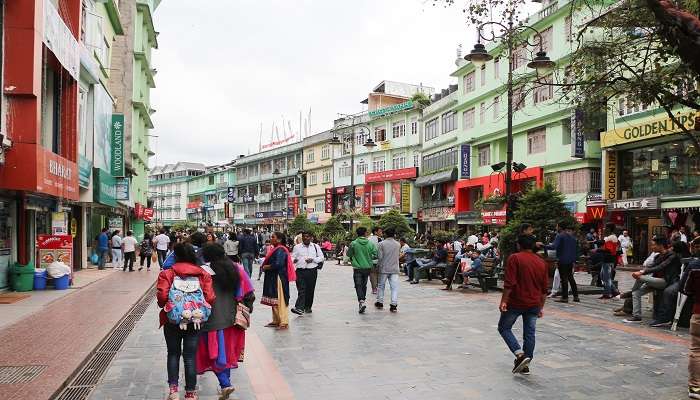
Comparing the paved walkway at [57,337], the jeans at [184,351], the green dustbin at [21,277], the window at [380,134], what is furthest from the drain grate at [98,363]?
the window at [380,134]

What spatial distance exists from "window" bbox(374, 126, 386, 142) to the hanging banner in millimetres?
29560

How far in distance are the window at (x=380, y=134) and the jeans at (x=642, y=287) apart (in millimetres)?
44436

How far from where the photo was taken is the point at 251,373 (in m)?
→ 6.92

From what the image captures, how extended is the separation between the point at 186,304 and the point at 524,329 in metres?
3.85

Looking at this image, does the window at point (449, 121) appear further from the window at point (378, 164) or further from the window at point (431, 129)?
the window at point (378, 164)

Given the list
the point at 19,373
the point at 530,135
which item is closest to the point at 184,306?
the point at 19,373

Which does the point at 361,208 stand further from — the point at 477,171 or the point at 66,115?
the point at 66,115

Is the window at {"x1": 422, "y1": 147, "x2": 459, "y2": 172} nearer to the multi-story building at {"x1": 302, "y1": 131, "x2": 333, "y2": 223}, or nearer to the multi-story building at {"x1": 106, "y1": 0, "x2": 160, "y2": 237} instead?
the multi-story building at {"x1": 302, "y1": 131, "x2": 333, "y2": 223}

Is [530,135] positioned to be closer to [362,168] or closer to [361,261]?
[362,168]

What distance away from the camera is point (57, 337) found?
9086 millimetres

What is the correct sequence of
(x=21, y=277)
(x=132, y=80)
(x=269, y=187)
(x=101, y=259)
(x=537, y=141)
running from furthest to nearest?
(x=269, y=187)
(x=132, y=80)
(x=537, y=141)
(x=101, y=259)
(x=21, y=277)

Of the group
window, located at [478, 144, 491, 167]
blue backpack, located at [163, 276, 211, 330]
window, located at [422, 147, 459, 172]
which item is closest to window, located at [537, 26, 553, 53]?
window, located at [478, 144, 491, 167]

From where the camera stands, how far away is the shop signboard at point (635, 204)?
85.7ft

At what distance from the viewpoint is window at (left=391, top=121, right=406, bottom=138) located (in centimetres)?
5244
